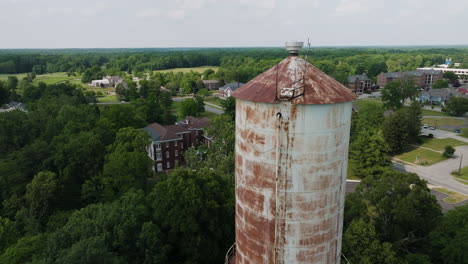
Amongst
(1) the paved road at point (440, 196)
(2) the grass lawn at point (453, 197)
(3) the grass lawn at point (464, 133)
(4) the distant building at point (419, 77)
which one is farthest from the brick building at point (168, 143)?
(4) the distant building at point (419, 77)

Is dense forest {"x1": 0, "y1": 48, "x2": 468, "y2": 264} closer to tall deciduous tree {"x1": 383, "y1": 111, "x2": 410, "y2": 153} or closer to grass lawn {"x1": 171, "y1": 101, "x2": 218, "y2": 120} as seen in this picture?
tall deciduous tree {"x1": 383, "y1": 111, "x2": 410, "y2": 153}

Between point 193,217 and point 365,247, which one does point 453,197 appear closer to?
point 365,247

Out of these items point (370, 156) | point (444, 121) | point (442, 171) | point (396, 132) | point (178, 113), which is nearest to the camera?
point (370, 156)

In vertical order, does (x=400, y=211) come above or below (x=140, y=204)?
above

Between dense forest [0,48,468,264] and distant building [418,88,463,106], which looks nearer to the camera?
dense forest [0,48,468,264]

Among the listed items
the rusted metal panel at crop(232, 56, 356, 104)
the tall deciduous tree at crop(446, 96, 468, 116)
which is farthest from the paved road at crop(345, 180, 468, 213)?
the tall deciduous tree at crop(446, 96, 468, 116)

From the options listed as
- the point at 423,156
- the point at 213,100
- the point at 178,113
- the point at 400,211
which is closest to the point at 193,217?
the point at 400,211

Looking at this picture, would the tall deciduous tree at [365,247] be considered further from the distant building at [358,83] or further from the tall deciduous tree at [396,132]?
the distant building at [358,83]
